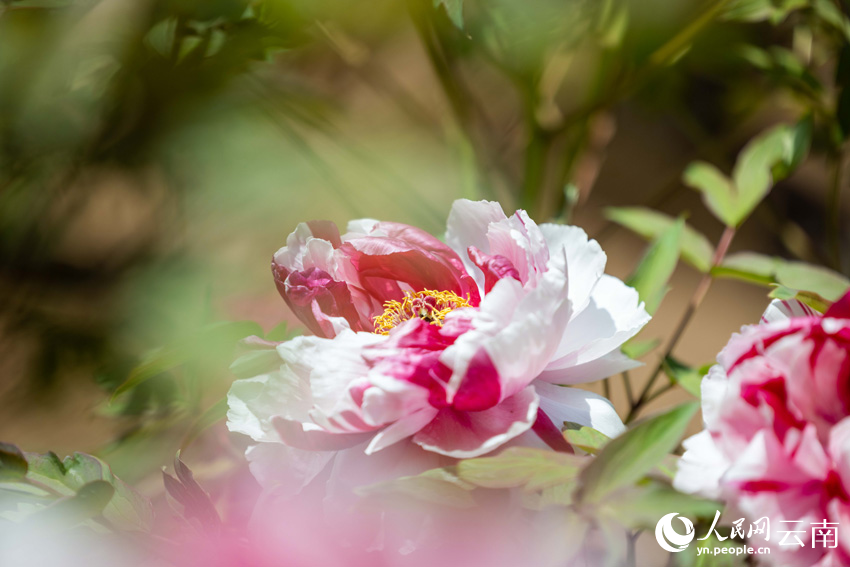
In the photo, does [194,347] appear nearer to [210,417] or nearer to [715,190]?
[210,417]

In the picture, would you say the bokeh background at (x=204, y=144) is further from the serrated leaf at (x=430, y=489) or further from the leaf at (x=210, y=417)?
the serrated leaf at (x=430, y=489)

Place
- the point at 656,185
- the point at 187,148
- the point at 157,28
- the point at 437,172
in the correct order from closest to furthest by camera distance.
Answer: the point at 157,28 < the point at 187,148 < the point at 437,172 < the point at 656,185

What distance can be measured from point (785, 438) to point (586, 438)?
0.05 metres

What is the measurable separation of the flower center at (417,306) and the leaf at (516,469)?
71 millimetres

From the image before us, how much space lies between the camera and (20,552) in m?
0.17

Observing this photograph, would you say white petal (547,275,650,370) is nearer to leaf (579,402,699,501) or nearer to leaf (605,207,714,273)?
leaf (579,402,699,501)

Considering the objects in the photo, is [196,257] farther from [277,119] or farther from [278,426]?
[278,426]

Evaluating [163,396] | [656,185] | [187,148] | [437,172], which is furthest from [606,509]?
[656,185]

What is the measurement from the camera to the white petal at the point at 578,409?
0.67 feet

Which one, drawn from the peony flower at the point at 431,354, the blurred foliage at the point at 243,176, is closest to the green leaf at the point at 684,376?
the blurred foliage at the point at 243,176

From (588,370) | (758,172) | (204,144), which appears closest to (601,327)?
(588,370)

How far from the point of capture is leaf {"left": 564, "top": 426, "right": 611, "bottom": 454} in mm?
181

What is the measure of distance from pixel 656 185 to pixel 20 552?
116 centimetres

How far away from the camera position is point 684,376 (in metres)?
0.31
